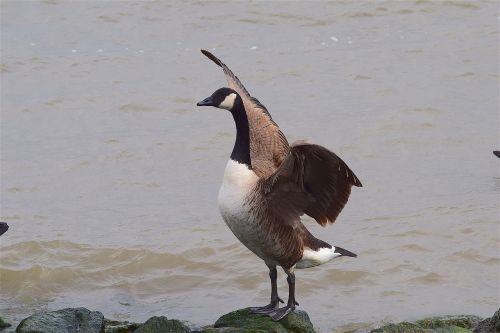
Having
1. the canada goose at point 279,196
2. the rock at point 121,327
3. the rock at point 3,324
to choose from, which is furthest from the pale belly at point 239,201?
the rock at point 3,324

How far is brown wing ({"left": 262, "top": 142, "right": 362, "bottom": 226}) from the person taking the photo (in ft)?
22.9

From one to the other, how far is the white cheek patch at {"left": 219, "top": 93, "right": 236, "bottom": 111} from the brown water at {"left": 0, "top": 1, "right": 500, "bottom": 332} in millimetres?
2544

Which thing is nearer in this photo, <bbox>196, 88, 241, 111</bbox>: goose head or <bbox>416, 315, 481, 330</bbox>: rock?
<bbox>196, 88, 241, 111</bbox>: goose head

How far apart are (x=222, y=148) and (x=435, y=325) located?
6.05 meters

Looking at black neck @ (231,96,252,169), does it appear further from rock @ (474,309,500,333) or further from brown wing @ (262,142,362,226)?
rock @ (474,309,500,333)

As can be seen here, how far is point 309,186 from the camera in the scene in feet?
24.2

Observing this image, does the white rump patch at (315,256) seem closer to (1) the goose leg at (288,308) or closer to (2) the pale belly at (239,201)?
(1) the goose leg at (288,308)

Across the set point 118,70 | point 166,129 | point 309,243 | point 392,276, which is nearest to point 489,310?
point 392,276

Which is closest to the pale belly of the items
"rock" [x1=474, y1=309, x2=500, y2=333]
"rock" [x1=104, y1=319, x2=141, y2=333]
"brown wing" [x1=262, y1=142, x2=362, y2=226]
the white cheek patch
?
"brown wing" [x1=262, y1=142, x2=362, y2=226]

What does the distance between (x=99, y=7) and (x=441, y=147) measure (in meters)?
9.60

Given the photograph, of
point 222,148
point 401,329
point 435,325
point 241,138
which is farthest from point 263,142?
point 222,148

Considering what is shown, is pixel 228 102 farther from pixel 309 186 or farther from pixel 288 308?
pixel 288 308

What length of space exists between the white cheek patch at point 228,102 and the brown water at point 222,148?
2544 mm

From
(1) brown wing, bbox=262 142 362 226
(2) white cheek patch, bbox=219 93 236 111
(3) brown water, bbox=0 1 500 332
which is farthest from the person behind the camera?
(3) brown water, bbox=0 1 500 332
